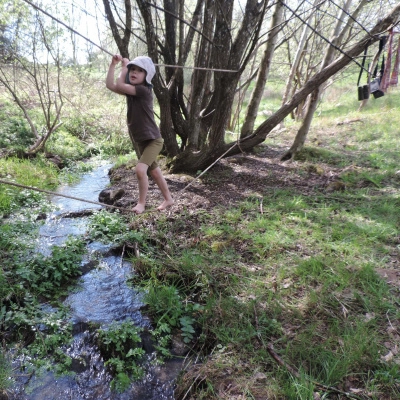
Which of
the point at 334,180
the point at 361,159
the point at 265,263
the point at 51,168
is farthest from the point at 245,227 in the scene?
the point at 51,168

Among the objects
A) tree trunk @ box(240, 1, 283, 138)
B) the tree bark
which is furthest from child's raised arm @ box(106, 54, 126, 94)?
tree trunk @ box(240, 1, 283, 138)

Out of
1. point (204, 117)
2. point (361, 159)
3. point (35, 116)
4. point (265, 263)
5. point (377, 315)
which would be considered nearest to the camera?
point (377, 315)

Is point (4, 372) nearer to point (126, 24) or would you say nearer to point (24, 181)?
point (24, 181)

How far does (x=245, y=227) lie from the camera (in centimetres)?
403

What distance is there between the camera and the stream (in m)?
2.23

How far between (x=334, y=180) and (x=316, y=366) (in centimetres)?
385

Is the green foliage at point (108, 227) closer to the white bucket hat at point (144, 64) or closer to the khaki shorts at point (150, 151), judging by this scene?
the khaki shorts at point (150, 151)

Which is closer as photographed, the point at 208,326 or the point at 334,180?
the point at 208,326

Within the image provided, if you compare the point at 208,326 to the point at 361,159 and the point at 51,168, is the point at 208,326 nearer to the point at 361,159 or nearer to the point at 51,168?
the point at 361,159

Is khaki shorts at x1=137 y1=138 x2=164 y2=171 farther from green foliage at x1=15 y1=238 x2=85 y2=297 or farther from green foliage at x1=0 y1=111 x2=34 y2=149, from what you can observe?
green foliage at x1=0 y1=111 x2=34 y2=149

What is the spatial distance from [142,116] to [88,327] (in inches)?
91.1

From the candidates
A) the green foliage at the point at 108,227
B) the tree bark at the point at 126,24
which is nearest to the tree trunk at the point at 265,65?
the tree bark at the point at 126,24

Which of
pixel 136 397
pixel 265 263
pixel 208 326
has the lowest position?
pixel 136 397

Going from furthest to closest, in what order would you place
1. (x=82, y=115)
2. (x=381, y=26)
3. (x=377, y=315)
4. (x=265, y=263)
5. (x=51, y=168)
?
(x=82, y=115) → (x=51, y=168) → (x=381, y=26) → (x=265, y=263) → (x=377, y=315)
